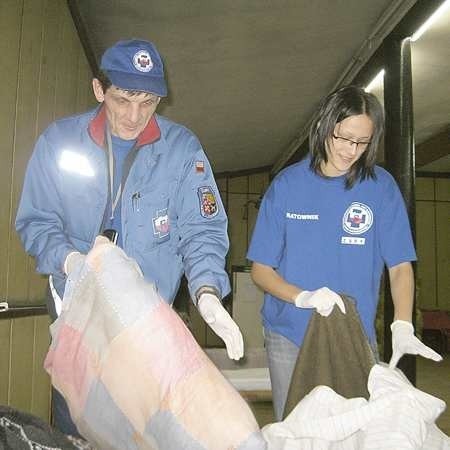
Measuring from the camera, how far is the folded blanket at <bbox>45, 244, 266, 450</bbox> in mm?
746

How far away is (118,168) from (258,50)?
3.24m

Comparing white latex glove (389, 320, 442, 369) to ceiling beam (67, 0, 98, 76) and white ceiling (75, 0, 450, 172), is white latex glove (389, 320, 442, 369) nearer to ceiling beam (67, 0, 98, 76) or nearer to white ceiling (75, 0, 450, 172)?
white ceiling (75, 0, 450, 172)

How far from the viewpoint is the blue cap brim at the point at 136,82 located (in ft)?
4.44

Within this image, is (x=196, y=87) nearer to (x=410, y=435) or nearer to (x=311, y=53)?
(x=311, y=53)

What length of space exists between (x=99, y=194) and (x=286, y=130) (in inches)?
247

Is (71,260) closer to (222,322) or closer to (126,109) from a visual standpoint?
(222,322)

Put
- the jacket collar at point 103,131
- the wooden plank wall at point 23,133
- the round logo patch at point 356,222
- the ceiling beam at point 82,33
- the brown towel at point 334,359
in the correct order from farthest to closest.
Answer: the ceiling beam at point 82,33 < the wooden plank wall at point 23,133 < the round logo patch at point 356,222 < the jacket collar at point 103,131 < the brown towel at point 334,359

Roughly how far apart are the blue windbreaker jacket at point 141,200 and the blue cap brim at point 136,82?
0.40 feet

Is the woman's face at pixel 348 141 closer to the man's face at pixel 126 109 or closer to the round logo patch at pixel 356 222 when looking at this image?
the round logo patch at pixel 356 222

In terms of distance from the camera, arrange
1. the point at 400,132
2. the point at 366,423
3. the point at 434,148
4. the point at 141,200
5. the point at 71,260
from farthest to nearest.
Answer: the point at 434,148 → the point at 400,132 → the point at 141,200 → the point at 71,260 → the point at 366,423

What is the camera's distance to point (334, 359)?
136 centimetres

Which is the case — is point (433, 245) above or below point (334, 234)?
above

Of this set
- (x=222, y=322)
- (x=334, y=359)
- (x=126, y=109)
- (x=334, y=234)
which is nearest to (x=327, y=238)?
(x=334, y=234)

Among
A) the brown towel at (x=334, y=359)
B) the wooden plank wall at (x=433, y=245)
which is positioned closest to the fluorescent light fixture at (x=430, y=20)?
the brown towel at (x=334, y=359)
